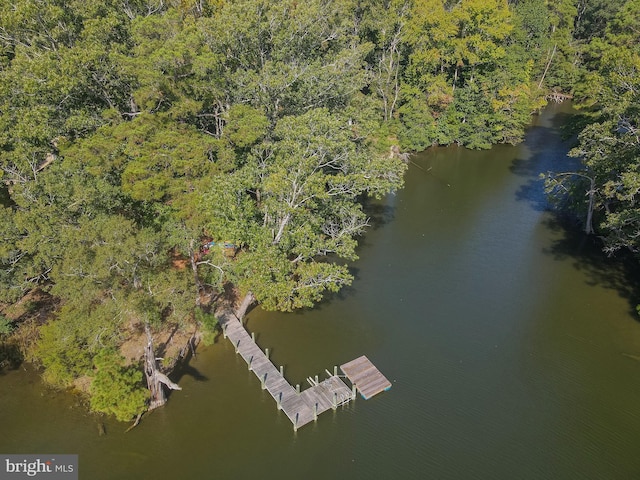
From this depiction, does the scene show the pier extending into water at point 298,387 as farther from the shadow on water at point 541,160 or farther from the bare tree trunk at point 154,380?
the shadow on water at point 541,160

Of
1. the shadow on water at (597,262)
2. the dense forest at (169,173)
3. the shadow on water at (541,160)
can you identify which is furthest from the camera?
the shadow on water at (541,160)

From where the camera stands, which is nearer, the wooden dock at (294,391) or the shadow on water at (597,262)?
the wooden dock at (294,391)

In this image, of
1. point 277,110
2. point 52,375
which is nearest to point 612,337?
point 277,110

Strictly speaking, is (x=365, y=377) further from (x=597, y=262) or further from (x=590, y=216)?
(x=590, y=216)

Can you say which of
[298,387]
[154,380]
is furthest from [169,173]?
[298,387]

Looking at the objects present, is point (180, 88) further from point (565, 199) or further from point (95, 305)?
point (565, 199)

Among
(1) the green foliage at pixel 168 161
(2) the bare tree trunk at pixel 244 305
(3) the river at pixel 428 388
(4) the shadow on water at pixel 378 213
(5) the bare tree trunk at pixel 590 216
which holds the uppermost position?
(1) the green foliage at pixel 168 161

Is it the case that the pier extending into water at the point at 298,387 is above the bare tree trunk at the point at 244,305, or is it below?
below

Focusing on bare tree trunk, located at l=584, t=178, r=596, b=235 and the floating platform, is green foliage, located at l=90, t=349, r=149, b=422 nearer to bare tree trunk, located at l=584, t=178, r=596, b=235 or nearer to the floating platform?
the floating platform

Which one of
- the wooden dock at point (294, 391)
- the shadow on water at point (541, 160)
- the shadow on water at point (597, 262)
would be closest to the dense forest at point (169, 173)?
the shadow on water at point (597, 262)
